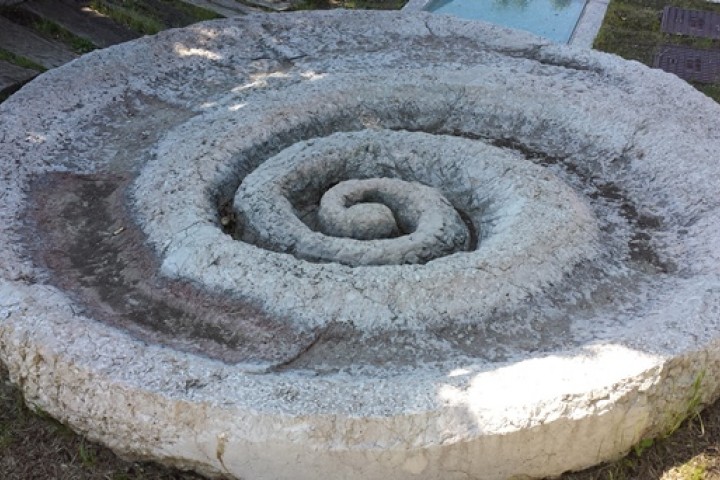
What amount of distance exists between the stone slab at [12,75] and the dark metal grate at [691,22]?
5980mm

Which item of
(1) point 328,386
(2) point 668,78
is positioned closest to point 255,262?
(1) point 328,386

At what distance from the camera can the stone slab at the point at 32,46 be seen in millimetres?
6336

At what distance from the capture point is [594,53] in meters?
5.78

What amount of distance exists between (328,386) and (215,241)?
1.18m

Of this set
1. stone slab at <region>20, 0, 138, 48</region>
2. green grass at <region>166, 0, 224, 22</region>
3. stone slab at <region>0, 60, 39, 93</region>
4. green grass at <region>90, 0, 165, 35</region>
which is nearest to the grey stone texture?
stone slab at <region>0, 60, 39, 93</region>

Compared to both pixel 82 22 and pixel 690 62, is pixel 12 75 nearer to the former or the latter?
pixel 82 22

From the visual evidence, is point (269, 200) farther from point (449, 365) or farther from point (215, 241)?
point (449, 365)

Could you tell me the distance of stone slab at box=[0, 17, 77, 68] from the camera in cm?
634

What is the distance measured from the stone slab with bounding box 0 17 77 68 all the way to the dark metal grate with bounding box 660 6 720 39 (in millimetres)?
5708

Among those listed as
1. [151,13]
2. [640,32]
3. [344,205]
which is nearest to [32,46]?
[151,13]

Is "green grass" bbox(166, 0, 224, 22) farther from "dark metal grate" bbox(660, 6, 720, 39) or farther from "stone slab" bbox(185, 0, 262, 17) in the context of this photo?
"dark metal grate" bbox(660, 6, 720, 39)

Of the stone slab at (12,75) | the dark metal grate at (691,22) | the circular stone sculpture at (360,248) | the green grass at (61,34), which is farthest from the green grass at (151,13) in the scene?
the dark metal grate at (691,22)

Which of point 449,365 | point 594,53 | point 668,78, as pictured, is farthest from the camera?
point 594,53

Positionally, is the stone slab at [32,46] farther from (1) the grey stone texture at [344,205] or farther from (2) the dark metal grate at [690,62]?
(2) the dark metal grate at [690,62]
